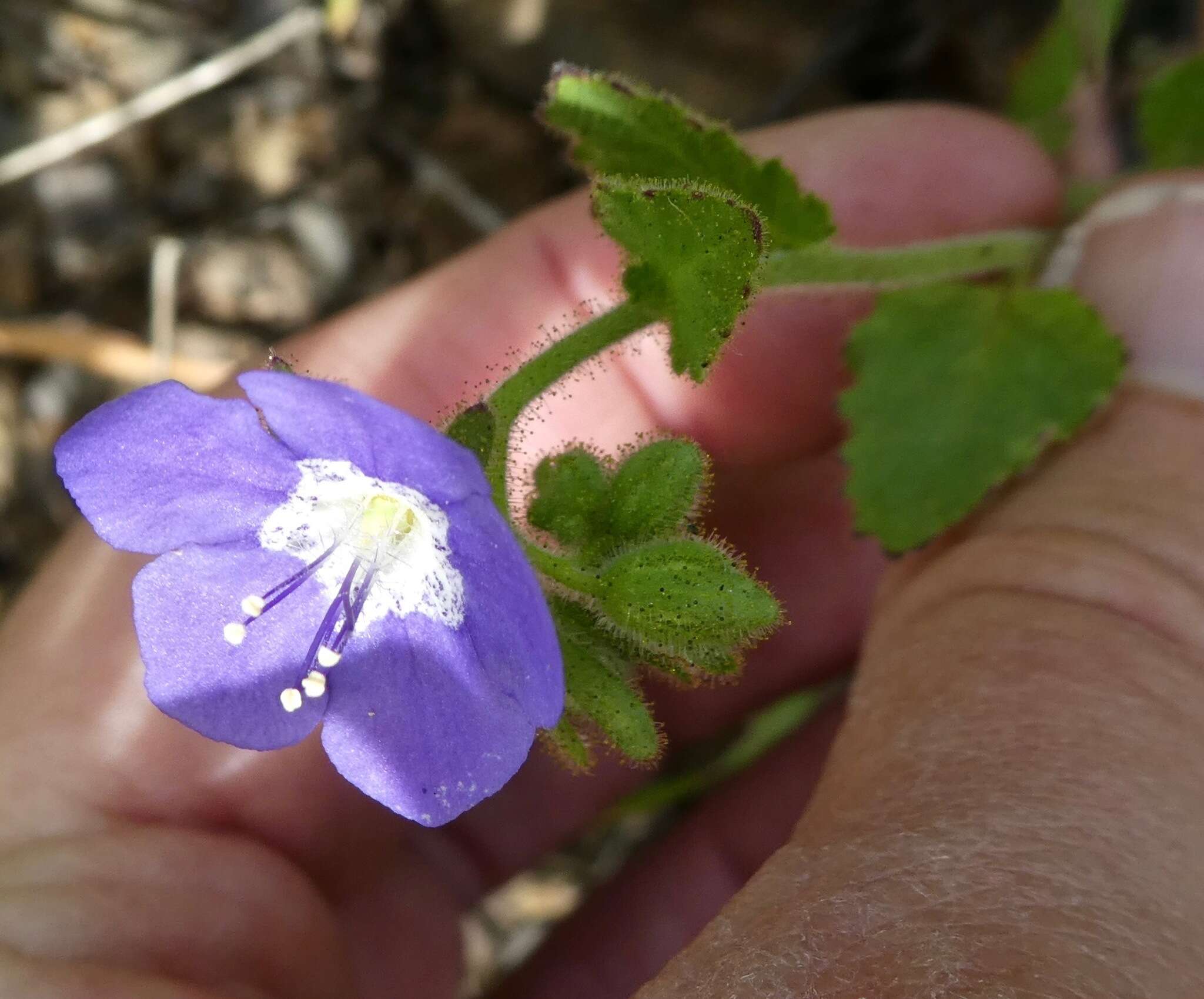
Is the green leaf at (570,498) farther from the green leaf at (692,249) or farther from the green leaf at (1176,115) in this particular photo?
the green leaf at (1176,115)

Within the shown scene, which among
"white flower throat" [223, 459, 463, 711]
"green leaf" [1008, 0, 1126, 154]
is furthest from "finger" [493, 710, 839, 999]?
"green leaf" [1008, 0, 1126, 154]

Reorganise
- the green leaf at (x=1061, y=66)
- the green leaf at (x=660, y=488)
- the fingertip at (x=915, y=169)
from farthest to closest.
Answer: the green leaf at (x=1061, y=66) → the fingertip at (x=915, y=169) → the green leaf at (x=660, y=488)

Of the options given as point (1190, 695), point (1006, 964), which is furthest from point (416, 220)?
point (1006, 964)

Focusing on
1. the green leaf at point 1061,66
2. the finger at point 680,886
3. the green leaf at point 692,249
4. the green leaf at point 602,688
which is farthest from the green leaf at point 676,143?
the finger at point 680,886

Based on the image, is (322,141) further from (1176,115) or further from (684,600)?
(684,600)

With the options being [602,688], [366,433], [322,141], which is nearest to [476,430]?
[366,433]

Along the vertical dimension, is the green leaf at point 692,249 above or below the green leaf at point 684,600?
above

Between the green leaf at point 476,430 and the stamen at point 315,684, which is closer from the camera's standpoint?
the green leaf at point 476,430

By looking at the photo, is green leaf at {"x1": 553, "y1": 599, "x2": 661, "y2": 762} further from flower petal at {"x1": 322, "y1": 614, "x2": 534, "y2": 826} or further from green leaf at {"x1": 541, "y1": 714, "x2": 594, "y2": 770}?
flower petal at {"x1": 322, "y1": 614, "x2": 534, "y2": 826}
